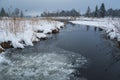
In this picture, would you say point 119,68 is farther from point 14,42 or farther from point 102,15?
point 102,15

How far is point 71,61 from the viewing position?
7625mm

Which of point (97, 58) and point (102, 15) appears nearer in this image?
point (97, 58)

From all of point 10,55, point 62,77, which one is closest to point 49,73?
point 62,77

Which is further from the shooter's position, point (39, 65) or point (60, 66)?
point (39, 65)

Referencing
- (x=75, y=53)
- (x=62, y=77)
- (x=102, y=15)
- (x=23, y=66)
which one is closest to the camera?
(x=62, y=77)

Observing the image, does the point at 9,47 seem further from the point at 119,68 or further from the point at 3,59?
the point at 119,68

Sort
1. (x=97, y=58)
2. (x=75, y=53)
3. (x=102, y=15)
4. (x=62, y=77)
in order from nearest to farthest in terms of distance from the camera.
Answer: (x=62, y=77), (x=97, y=58), (x=75, y=53), (x=102, y=15)

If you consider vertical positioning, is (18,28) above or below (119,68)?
above

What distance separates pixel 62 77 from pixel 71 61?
193cm

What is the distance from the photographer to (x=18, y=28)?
12648mm

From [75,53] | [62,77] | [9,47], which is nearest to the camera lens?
[62,77]

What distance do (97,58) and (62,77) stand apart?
293cm

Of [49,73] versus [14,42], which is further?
[14,42]

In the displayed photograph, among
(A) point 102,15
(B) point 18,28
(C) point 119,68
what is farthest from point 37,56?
(A) point 102,15
